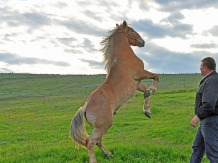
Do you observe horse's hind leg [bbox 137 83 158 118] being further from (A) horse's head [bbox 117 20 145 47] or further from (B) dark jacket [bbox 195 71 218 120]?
(B) dark jacket [bbox 195 71 218 120]

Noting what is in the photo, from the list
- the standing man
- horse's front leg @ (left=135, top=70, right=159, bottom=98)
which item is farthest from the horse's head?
the standing man

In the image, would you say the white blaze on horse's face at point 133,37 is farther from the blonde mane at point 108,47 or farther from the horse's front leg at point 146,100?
the horse's front leg at point 146,100

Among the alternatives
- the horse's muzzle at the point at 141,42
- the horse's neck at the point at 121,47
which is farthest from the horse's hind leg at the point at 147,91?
the horse's muzzle at the point at 141,42

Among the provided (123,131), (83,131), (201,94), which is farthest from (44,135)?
(201,94)

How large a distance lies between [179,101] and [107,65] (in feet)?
67.9

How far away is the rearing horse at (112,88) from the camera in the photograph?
7.57 metres

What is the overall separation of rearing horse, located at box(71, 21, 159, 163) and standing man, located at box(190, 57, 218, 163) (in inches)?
78.5

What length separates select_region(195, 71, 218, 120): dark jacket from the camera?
6203mm

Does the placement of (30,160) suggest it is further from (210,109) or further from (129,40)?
(210,109)

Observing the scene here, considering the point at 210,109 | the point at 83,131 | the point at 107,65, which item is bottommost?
the point at 83,131

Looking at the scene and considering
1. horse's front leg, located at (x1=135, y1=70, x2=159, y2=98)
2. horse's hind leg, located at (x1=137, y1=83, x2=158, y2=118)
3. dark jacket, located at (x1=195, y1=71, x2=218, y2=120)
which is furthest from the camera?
horse's hind leg, located at (x1=137, y1=83, x2=158, y2=118)

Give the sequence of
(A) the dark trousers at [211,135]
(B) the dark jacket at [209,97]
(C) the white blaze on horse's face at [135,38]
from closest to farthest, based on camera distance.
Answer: (B) the dark jacket at [209,97]
(A) the dark trousers at [211,135]
(C) the white blaze on horse's face at [135,38]

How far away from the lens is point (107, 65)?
858 centimetres

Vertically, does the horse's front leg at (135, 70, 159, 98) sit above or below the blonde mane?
below
